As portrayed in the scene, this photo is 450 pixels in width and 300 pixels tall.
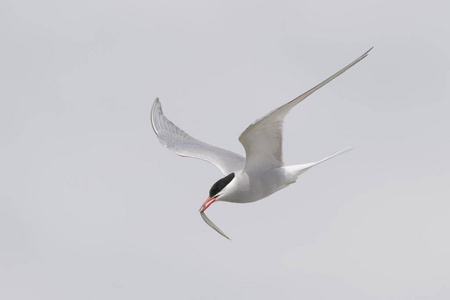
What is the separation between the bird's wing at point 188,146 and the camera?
1543cm

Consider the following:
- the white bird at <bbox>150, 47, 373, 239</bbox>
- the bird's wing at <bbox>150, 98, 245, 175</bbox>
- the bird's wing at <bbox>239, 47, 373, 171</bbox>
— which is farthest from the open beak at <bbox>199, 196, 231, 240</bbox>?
the bird's wing at <bbox>150, 98, 245, 175</bbox>

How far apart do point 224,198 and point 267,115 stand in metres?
2.03

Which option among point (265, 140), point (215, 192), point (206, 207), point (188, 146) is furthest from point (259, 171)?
point (188, 146)

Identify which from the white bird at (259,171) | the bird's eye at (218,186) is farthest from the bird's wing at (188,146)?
the bird's eye at (218,186)

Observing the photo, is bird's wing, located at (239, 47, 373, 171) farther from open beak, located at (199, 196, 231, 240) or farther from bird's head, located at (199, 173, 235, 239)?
open beak, located at (199, 196, 231, 240)

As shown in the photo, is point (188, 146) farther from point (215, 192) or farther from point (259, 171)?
point (215, 192)

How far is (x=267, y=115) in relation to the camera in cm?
1179

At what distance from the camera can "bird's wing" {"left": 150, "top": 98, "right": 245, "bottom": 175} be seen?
15.4 m

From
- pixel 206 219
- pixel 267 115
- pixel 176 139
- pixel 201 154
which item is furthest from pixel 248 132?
pixel 176 139

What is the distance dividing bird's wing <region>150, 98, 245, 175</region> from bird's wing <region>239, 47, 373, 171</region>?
1.51m

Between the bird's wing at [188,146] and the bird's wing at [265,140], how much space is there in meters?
1.51

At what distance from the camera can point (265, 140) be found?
1308 centimetres

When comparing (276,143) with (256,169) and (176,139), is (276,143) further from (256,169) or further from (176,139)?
(176,139)

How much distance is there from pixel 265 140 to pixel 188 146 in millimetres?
3794
